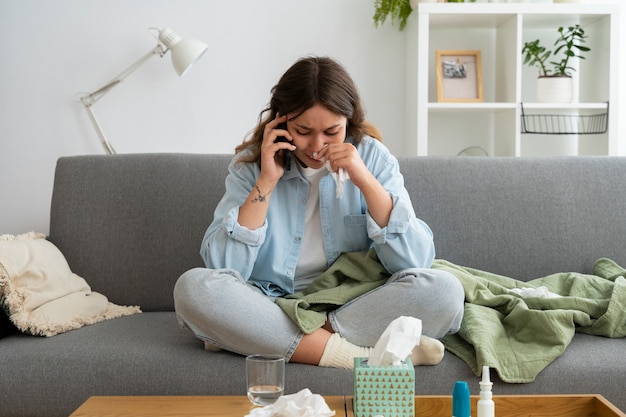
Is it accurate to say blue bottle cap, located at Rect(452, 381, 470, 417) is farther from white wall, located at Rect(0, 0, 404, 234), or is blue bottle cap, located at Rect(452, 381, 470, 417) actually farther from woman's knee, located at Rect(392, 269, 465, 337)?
white wall, located at Rect(0, 0, 404, 234)

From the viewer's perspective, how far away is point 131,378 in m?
1.92

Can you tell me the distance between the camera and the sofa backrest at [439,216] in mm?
2459

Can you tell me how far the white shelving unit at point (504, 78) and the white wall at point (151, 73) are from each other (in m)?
0.19

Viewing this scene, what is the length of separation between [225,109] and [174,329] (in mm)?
1621

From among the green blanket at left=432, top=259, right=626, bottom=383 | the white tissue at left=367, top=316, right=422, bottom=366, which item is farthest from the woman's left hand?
the white tissue at left=367, top=316, right=422, bottom=366

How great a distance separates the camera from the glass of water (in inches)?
55.7

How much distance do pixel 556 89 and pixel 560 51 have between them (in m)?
0.31

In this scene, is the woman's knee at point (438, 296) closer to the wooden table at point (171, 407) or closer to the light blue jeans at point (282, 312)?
the light blue jeans at point (282, 312)

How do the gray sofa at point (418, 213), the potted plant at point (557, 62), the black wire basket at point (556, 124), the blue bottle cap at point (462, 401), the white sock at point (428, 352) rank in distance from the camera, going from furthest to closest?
1. the black wire basket at point (556, 124)
2. the potted plant at point (557, 62)
3. the gray sofa at point (418, 213)
4. the white sock at point (428, 352)
5. the blue bottle cap at point (462, 401)

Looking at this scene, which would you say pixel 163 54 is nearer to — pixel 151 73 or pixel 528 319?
pixel 151 73

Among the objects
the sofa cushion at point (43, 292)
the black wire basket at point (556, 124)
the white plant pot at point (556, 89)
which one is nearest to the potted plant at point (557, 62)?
the white plant pot at point (556, 89)

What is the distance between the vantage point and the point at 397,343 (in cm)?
142

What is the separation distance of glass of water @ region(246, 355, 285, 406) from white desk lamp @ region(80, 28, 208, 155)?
206 centimetres

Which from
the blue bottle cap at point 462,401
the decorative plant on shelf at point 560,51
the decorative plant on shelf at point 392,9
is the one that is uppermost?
the decorative plant on shelf at point 392,9
